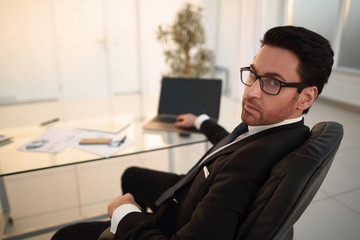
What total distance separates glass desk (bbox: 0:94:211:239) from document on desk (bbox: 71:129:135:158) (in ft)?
0.10

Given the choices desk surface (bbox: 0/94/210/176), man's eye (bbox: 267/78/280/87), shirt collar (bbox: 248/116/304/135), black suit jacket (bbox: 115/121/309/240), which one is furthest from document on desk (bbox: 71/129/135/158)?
man's eye (bbox: 267/78/280/87)

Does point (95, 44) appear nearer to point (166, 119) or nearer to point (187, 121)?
point (166, 119)

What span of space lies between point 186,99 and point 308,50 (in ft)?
3.26

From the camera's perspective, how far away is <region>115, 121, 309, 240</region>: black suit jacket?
76 centimetres

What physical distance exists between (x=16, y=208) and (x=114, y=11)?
365cm

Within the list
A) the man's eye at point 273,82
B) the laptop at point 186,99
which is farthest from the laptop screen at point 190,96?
the man's eye at point 273,82

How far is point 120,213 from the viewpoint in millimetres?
1007

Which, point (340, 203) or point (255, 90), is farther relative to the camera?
point (340, 203)

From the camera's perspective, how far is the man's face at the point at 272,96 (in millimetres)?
881

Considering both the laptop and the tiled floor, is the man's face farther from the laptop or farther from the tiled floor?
the tiled floor

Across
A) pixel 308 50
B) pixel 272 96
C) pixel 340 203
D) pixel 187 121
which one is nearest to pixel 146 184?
pixel 187 121

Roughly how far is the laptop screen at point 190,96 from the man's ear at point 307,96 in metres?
0.82

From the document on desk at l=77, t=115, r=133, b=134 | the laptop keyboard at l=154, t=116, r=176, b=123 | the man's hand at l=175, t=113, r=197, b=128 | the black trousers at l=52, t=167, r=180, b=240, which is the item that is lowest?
the black trousers at l=52, t=167, r=180, b=240

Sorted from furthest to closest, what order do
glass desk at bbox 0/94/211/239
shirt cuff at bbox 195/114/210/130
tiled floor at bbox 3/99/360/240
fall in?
tiled floor at bbox 3/99/360/240
shirt cuff at bbox 195/114/210/130
glass desk at bbox 0/94/211/239
